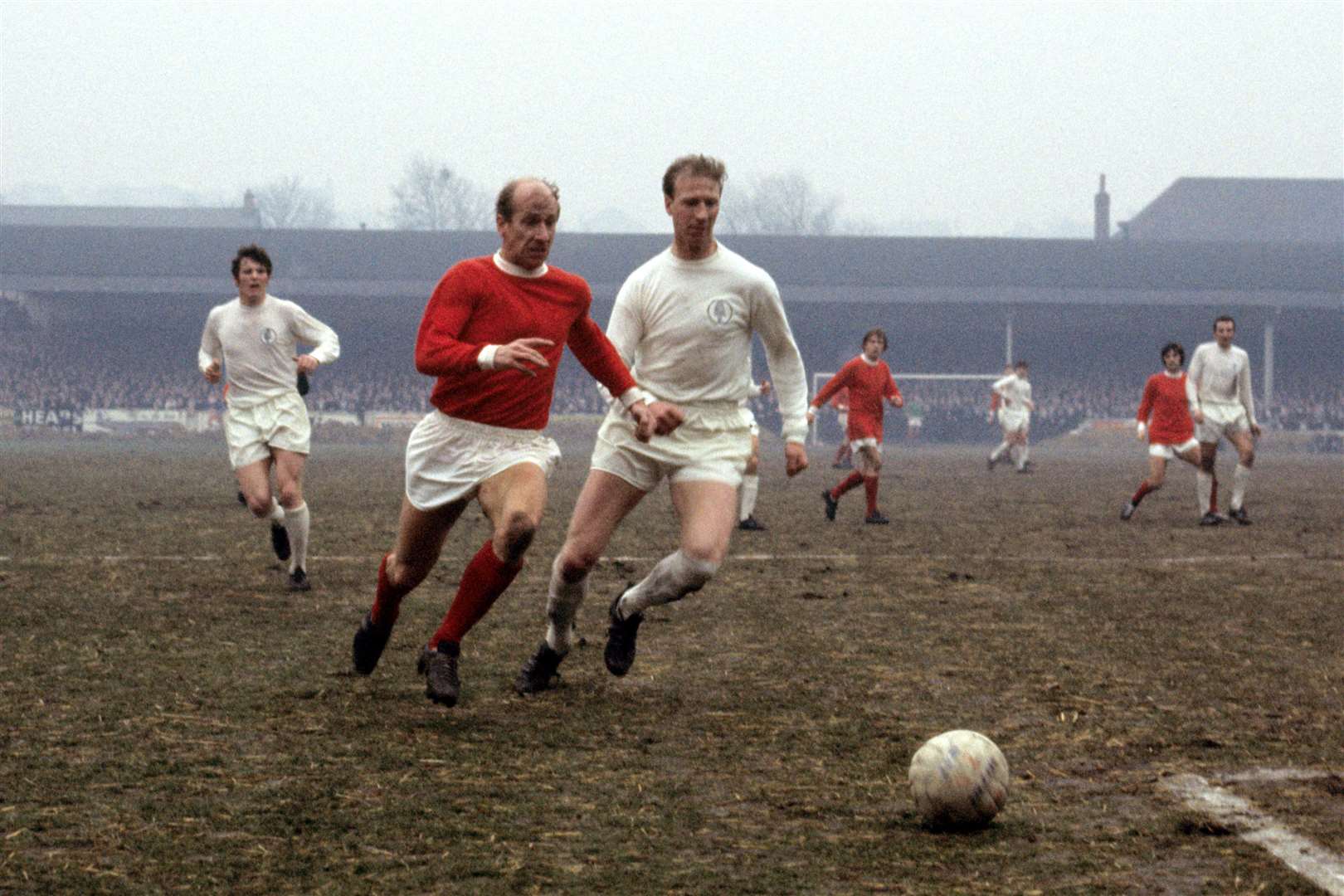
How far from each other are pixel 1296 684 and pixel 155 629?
5164 millimetres

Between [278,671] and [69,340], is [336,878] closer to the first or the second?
[278,671]

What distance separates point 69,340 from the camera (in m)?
56.1

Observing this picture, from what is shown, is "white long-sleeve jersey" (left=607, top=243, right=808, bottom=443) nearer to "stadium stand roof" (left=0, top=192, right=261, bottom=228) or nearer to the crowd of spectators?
the crowd of spectators

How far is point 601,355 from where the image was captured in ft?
21.5

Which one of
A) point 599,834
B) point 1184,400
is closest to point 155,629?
point 599,834

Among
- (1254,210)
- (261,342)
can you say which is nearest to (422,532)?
(261,342)

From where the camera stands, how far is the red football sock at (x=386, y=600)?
6.72 m

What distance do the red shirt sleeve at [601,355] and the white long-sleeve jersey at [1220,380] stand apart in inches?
429

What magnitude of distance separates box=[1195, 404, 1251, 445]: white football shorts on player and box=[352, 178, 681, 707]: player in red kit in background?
1101 cm

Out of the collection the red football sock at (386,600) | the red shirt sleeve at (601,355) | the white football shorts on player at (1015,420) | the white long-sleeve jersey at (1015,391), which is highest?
the red shirt sleeve at (601,355)

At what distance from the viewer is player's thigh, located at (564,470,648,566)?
670 centimetres

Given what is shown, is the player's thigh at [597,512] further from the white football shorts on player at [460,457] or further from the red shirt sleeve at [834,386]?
the red shirt sleeve at [834,386]

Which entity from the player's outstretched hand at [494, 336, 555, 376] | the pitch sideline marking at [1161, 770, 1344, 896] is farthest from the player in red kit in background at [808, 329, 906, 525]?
the pitch sideline marking at [1161, 770, 1344, 896]

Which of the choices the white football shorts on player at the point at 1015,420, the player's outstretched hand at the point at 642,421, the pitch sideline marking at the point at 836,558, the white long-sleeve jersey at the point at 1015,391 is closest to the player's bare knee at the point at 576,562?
the player's outstretched hand at the point at 642,421
